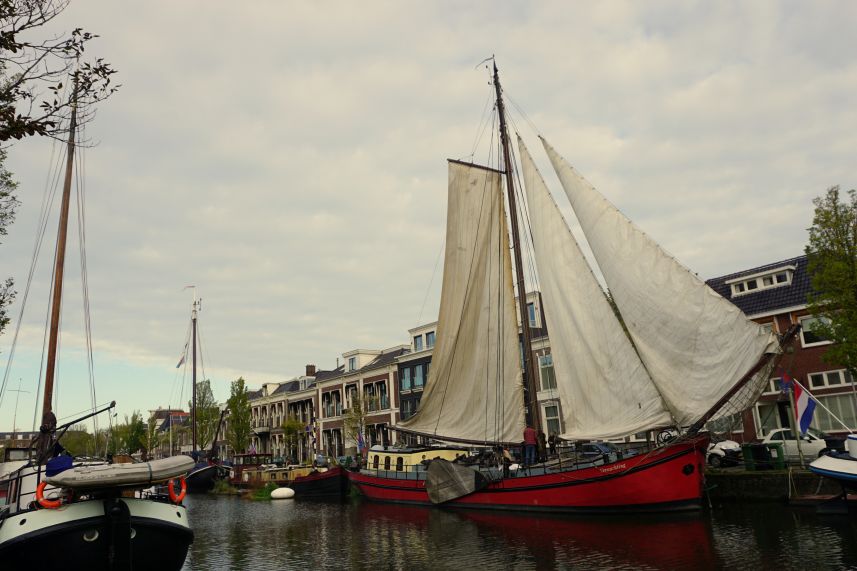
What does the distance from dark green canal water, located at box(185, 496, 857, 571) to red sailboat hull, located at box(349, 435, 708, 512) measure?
20.1 inches

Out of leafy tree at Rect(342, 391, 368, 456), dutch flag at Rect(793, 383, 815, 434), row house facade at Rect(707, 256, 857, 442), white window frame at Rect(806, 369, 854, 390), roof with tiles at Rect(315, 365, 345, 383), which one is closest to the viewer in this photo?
dutch flag at Rect(793, 383, 815, 434)

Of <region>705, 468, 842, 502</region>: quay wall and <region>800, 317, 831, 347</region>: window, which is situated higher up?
<region>800, 317, 831, 347</region>: window

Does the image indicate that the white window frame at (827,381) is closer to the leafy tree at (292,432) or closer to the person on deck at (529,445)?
the person on deck at (529,445)

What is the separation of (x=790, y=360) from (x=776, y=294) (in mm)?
5001

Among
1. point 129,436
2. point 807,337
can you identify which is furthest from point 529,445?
point 129,436

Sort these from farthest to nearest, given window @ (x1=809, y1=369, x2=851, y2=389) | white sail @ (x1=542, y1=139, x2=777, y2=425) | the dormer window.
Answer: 1. the dormer window
2. window @ (x1=809, y1=369, x2=851, y2=389)
3. white sail @ (x1=542, y1=139, x2=777, y2=425)

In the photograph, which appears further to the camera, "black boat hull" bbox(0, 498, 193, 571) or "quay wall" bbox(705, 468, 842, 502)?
"quay wall" bbox(705, 468, 842, 502)

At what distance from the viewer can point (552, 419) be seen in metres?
42.7

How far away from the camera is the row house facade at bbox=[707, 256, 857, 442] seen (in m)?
31.0

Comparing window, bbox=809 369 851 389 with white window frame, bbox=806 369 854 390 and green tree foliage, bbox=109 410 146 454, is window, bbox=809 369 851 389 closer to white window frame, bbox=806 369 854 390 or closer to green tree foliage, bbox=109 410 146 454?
white window frame, bbox=806 369 854 390

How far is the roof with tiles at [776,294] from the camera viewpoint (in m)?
33.0

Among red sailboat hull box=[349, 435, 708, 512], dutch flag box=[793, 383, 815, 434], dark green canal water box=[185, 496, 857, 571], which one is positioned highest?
dutch flag box=[793, 383, 815, 434]

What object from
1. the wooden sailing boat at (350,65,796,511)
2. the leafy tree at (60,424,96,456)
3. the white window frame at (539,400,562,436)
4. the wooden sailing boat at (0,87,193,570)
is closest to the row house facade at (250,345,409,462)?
the white window frame at (539,400,562,436)

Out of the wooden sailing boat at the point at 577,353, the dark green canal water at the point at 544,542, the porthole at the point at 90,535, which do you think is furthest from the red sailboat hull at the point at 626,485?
the porthole at the point at 90,535
